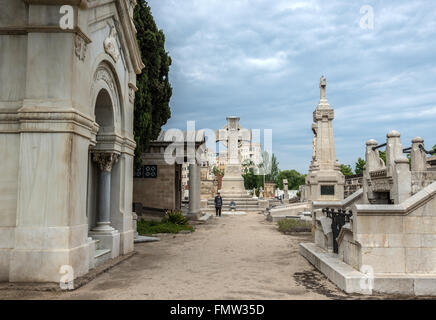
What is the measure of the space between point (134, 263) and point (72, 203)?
2921mm

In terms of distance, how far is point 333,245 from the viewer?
26.9 feet

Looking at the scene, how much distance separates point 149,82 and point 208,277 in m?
10.3

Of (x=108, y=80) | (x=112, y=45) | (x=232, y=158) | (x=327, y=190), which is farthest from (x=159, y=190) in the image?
(x=232, y=158)

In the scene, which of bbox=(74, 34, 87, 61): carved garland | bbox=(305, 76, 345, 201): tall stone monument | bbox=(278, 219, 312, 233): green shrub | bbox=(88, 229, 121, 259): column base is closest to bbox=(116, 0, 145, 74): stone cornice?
bbox=(74, 34, 87, 61): carved garland

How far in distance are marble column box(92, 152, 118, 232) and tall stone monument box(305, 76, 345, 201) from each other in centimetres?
1586

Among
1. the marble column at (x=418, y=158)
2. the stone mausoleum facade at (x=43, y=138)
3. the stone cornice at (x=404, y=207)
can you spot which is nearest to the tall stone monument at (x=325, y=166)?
the marble column at (x=418, y=158)

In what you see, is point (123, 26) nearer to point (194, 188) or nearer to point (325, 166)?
point (194, 188)

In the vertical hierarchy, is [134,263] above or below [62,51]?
below

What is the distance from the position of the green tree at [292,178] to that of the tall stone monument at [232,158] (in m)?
60.4

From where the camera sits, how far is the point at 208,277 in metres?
6.84

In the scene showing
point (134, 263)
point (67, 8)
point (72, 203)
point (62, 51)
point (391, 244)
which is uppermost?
point (67, 8)

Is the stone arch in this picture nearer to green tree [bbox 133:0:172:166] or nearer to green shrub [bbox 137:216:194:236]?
green tree [bbox 133:0:172:166]
